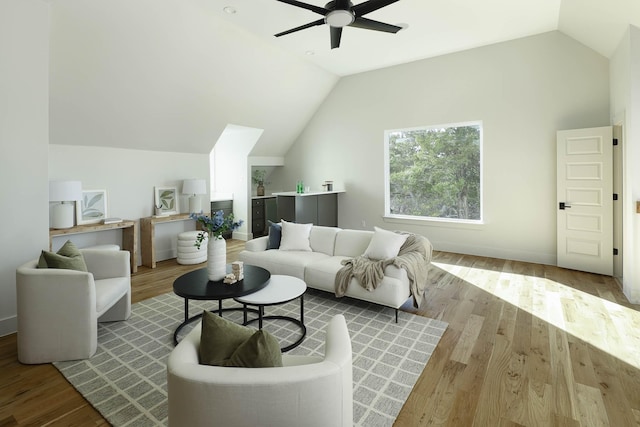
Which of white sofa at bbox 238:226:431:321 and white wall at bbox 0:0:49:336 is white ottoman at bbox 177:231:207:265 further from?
white wall at bbox 0:0:49:336

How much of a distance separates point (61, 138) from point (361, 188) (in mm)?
4947

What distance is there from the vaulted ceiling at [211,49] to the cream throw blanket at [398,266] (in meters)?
2.81

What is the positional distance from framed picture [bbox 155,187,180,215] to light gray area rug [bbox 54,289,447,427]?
2.26 metres

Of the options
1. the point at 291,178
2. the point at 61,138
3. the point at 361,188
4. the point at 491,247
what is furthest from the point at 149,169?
the point at 491,247

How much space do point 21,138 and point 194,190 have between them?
282cm

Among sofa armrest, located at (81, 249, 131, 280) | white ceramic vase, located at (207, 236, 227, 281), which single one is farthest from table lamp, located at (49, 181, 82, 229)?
white ceramic vase, located at (207, 236, 227, 281)

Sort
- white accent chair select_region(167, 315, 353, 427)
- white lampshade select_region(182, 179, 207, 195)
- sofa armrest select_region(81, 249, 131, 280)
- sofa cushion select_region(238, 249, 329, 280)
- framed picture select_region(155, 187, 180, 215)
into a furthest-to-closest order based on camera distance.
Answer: white lampshade select_region(182, 179, 207, 195) → framed picture select_region(155, 187, 180, 215) → sofa cushion select_region(238, 249, 329, 280) → sofa armrest select_region(81, 249, 131, 280) → white accent chair select_region(167, 315, 353, 427)

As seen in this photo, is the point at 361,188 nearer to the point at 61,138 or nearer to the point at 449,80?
the point at 449,80

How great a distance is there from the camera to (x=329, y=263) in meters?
3.74

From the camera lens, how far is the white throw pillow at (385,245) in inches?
140

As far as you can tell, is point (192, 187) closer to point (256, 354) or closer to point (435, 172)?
point (435, 172)

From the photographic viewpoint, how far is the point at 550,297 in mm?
3775

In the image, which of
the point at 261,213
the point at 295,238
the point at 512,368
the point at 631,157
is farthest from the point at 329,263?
the point at 261,213

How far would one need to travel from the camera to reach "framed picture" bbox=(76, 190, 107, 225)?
4.62 metres
